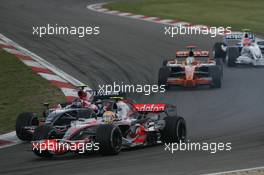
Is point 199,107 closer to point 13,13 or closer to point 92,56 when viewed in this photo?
point 92,56

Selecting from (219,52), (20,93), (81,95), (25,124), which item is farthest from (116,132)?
(219,52)

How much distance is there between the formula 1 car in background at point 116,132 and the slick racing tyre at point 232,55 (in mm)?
10473

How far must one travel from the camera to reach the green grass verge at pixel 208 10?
128 ft

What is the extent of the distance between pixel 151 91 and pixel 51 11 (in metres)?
15.0

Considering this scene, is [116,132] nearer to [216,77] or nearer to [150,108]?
[150,108]

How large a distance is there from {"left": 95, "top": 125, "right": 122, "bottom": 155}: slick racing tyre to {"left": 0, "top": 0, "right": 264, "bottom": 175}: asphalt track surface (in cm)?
21

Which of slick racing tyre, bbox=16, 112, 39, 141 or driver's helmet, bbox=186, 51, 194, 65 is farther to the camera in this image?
driver's helmet, bbox=186, 51, 194, 65

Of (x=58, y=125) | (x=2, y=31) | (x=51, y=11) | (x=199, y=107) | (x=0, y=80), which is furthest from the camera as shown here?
(x=51, y=11)

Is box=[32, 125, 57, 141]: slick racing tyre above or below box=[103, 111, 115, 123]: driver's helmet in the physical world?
below

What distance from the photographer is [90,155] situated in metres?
18.1

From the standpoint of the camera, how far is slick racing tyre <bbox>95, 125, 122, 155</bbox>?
57.6 feet

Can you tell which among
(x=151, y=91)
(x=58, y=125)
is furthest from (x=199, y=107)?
(x=58, y=125)

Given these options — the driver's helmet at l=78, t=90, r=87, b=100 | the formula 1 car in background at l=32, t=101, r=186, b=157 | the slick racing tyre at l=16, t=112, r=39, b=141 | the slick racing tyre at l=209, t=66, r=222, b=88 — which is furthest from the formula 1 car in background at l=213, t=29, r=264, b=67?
the slick racing tyre at l=16, t=112, r=39, b=141

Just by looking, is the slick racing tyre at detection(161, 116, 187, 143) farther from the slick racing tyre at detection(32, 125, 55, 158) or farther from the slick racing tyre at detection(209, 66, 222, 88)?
the slick racing tyre at detection(209, 66, 222, 88)
